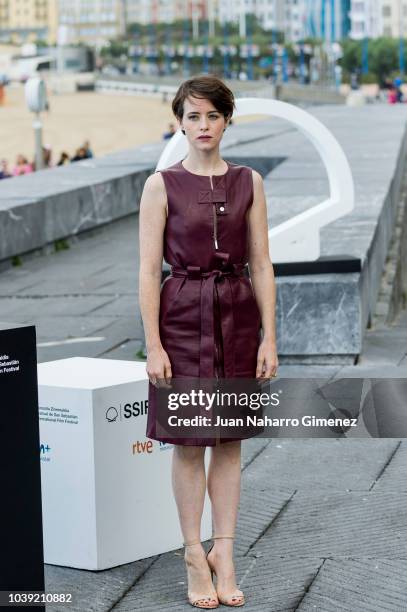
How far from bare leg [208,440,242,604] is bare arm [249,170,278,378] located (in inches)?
10.9

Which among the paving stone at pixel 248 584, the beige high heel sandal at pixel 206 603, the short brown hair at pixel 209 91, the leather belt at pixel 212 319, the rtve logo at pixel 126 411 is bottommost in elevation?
the paving stone at pixel 248 584

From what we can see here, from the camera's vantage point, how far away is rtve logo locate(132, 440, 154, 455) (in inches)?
180

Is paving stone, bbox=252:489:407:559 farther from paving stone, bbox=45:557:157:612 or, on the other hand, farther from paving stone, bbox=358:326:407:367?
paving stone, bbox=358:326:407:367

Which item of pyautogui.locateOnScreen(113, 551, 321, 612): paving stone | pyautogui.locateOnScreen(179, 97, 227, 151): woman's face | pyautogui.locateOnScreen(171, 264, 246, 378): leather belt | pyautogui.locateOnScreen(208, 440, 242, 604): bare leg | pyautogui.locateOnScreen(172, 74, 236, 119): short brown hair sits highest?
pyautogui.locateOnScreen(172, 74, 236, 119): short brown hair

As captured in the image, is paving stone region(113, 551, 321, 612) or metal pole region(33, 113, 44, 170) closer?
paving stone region(113, 551, 321, 612)

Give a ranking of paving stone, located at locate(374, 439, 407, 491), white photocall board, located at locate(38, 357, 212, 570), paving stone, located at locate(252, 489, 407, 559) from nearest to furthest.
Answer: white photocall board, located at locate(38, 357, 212, 570)
paving stone, located at locate(252, 489, 407, 559)
paving stone, located at locate(374, 439, 407, 491)

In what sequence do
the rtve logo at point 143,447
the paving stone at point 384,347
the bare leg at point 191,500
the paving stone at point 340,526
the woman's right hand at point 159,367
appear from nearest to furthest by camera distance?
the woman's right hand at point 159,367 < the bare leg at point 191,500 < the rtve logo at point 143,447 < the paving stone at point 340,526 < the paving stone at point 384,347

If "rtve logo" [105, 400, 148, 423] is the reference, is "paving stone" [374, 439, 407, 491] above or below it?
below

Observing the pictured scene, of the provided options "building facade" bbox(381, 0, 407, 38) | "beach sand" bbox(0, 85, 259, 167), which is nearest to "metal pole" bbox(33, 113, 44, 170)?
"beach sand" bbox(0, 85, 259, 167)

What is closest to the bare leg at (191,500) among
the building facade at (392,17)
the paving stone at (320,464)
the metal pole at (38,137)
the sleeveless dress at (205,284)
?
the sleeveless dress at (205,284)

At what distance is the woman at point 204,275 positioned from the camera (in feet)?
13.5

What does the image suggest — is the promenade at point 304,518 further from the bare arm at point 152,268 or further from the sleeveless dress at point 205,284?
the bare arm at point 152,268

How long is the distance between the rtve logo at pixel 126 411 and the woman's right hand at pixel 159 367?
0.40 metres

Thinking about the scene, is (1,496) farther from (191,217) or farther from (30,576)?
(191,217)
